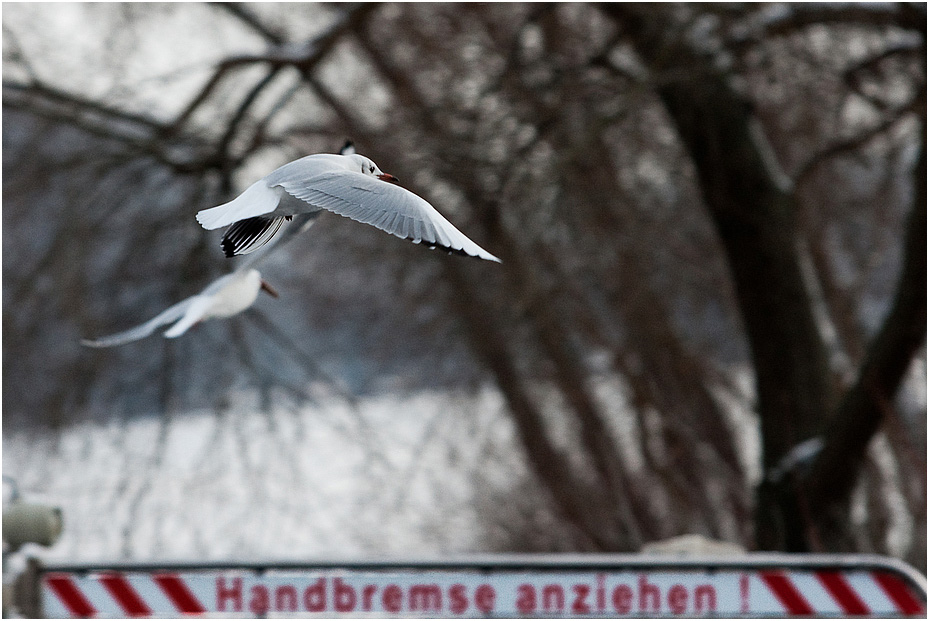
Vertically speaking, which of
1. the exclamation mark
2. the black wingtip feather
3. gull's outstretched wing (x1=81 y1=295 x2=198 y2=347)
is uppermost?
the black wingtip feather

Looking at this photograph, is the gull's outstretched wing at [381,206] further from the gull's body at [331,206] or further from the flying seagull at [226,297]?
the flying seagull at [226,297]

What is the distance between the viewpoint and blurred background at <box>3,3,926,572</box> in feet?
14.3

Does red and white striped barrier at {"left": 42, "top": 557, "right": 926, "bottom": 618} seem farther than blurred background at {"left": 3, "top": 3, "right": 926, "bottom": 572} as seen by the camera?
No

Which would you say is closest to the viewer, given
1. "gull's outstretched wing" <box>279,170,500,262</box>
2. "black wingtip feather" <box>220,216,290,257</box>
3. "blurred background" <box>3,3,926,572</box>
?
"gull's outstretched wing" <box>279,170,500,262</box>

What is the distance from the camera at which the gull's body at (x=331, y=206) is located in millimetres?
1023

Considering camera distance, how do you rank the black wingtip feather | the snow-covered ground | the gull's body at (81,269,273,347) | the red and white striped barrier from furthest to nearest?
the snow-covered ground < the red and white striped barrier < the gull's body at (81,269,273,347) < the black wingtip feather

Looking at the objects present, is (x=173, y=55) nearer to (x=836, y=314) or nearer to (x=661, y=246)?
(x=661, y=246)

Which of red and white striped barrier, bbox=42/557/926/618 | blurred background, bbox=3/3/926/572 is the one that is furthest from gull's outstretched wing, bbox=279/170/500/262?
blurred background, bbox=3/3/926/572

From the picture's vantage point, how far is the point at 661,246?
220 inches

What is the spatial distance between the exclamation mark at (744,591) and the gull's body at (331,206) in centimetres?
177

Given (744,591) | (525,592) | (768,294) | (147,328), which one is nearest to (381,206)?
(147,328)

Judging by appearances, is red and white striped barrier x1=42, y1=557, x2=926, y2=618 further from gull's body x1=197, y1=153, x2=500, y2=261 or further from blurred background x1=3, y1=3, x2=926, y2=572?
gull's body x1=197, y1=153, x2=500, y2=261

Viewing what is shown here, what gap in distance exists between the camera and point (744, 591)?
105 inches

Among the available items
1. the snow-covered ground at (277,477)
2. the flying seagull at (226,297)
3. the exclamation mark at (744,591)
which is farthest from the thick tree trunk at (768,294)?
the flying seagull at (226,297)
